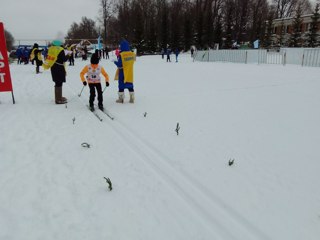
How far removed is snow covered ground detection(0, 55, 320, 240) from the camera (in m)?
2.92

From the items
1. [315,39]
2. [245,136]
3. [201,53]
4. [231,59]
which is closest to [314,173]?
[245,136]

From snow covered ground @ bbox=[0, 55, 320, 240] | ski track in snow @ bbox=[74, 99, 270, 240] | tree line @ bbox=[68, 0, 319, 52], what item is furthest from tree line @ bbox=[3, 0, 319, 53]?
ski track in snow @ bbox=[74, 99, 270, 240]

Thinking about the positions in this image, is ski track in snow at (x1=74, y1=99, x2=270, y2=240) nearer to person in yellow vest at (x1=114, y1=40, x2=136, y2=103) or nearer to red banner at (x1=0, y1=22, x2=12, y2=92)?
person in yellow vest at (x1=114, y1=40, x2=136, y2=103)

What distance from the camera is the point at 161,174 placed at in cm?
398

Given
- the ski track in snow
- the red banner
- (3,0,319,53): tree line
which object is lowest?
the ski track in snow

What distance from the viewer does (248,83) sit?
12414 mm

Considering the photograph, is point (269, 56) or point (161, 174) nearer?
point (161, 174)

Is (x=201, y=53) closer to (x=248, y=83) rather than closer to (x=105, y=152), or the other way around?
(x=248, y=83)

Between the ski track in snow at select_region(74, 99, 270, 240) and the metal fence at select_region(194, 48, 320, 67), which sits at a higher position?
the metal fence at select_region(194, 48, 320, 67)

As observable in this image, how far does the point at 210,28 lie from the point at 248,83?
38.7 meters

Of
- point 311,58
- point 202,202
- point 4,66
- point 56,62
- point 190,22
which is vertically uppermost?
point 190,22

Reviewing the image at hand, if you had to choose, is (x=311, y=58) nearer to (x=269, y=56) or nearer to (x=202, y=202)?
(x=269, y=56)

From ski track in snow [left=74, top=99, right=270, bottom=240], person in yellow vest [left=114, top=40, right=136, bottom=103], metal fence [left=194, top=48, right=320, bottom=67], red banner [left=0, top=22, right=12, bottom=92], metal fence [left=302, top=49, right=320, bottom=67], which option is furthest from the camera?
metal fence [left=194, top=48, right=320, bottom=67]

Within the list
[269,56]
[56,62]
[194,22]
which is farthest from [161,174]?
[194,22]
